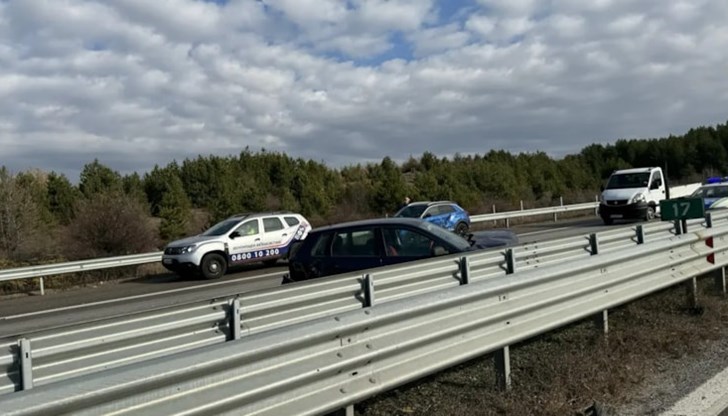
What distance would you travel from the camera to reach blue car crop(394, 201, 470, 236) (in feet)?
78.5

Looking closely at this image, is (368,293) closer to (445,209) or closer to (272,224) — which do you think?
(272,224)

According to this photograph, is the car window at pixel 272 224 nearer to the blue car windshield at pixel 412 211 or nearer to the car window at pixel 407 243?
the blue car windshield at pixel 412 211

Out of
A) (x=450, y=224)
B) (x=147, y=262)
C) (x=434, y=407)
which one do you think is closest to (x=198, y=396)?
(x=434, y=407)

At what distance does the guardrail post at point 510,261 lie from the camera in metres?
6.29

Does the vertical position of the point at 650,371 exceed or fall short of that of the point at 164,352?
A: it falls short

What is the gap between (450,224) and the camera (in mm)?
24578

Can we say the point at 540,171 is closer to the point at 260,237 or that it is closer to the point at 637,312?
the point at 260,237

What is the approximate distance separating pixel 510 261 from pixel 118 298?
11588 mm

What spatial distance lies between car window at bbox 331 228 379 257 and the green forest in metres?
15.3

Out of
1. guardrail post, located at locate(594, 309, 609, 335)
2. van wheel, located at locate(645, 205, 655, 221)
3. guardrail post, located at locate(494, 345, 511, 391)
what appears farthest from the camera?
van wheel, located at locate(645, 205, 655, 221)

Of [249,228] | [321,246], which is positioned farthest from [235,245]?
[321,246]

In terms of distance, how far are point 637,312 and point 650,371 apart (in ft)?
7.22

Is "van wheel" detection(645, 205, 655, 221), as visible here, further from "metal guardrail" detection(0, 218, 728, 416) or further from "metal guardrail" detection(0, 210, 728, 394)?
"metal guardrail" detection(0, 210, 728, 394)

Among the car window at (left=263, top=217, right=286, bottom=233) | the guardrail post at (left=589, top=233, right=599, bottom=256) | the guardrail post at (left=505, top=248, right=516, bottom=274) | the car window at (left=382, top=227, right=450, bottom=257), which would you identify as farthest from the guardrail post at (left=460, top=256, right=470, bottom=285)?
A: the car window at (left=263, top=217, right=286, bottom=233)
